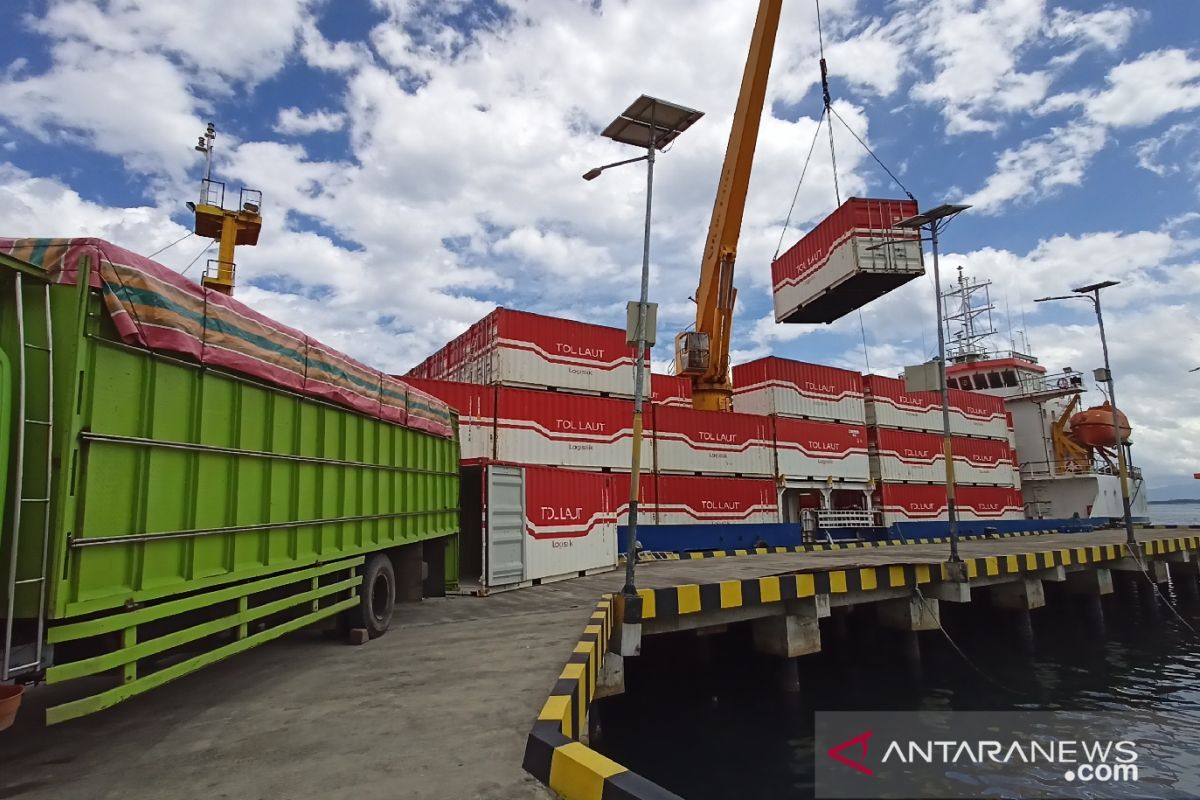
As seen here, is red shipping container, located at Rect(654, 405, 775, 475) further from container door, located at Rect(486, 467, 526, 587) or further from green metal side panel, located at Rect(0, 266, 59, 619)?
green metal side panel, located at Rect(0, 266, 59, 619)

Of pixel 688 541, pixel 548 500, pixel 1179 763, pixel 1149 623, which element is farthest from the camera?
pixel 688 541

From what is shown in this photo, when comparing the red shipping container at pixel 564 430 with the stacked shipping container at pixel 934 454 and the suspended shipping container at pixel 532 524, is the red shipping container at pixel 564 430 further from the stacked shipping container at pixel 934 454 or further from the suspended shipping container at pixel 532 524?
the stacked shipping container at pixel 934 454

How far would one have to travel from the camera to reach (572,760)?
340cm

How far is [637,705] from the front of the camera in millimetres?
10125

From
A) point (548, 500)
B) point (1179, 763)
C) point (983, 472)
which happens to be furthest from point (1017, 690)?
point (983, 472)

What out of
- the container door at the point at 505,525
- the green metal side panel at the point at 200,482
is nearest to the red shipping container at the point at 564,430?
the container door at the point at 505,525

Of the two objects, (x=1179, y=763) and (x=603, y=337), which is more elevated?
(x=603, y=337)

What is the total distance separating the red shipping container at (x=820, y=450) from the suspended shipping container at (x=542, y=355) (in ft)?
25.0

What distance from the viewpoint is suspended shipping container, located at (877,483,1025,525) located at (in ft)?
95.2

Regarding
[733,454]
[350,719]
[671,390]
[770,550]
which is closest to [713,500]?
[733,454]

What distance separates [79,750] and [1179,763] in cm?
1125

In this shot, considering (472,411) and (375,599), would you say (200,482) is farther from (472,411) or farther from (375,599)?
(472,411)

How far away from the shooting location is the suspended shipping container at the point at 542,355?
1998 cm

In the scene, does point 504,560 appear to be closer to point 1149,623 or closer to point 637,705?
point 637,705
